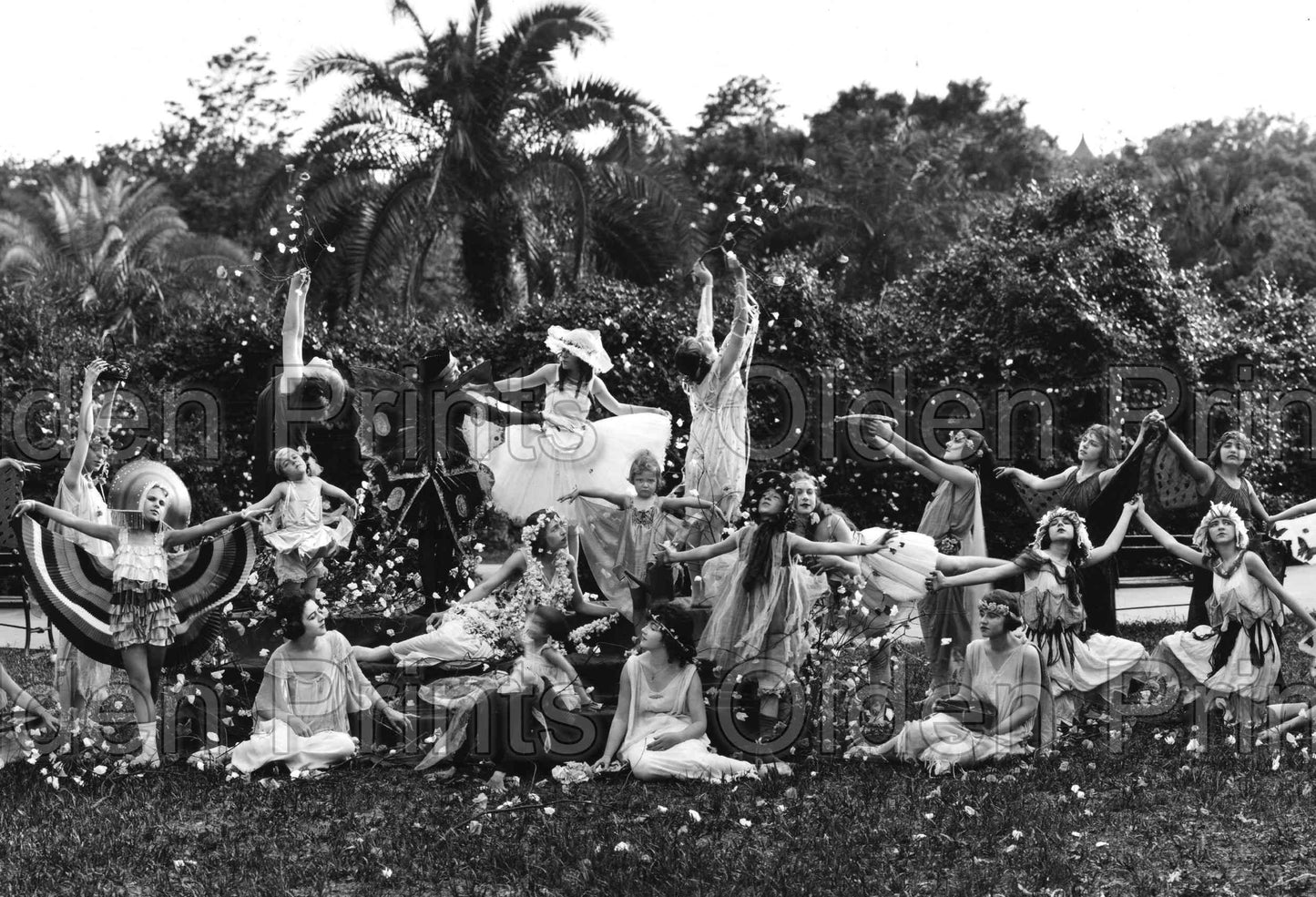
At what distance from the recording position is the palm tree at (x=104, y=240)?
85.1 feet

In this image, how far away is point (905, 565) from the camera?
7.45 metres

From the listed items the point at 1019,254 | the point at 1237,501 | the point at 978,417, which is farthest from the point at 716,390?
the point at 1019,254

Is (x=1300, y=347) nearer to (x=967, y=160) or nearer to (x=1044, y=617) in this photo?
(x=1044, y=617)

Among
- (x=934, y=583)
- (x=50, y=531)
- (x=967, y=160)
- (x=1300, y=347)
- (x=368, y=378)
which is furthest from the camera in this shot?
(x=967, y=160)

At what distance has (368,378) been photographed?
10.8m

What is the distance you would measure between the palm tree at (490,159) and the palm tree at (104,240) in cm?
718

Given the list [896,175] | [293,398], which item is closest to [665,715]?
[293,398]

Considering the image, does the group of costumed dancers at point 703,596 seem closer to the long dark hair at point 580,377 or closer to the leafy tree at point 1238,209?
the long dark hair at point 580,377

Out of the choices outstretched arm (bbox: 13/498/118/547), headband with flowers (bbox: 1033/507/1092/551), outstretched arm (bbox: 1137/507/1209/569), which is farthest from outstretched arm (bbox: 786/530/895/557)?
outstretched arm (bbox: 13/498/118/547)

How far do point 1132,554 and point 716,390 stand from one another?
26.6ft

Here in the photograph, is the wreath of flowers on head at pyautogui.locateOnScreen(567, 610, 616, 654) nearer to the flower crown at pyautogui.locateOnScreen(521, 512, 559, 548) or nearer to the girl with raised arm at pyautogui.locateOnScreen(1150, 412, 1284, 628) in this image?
the flower crown at pyautogui.locateOnScreen(521, 512, 559, 548)

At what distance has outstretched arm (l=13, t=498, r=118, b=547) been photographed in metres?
7.40

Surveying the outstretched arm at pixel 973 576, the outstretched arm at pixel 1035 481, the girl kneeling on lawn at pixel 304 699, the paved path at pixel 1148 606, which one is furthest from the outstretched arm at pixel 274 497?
the outstretched arm at pixel 1035 481

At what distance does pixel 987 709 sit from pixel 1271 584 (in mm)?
1581
